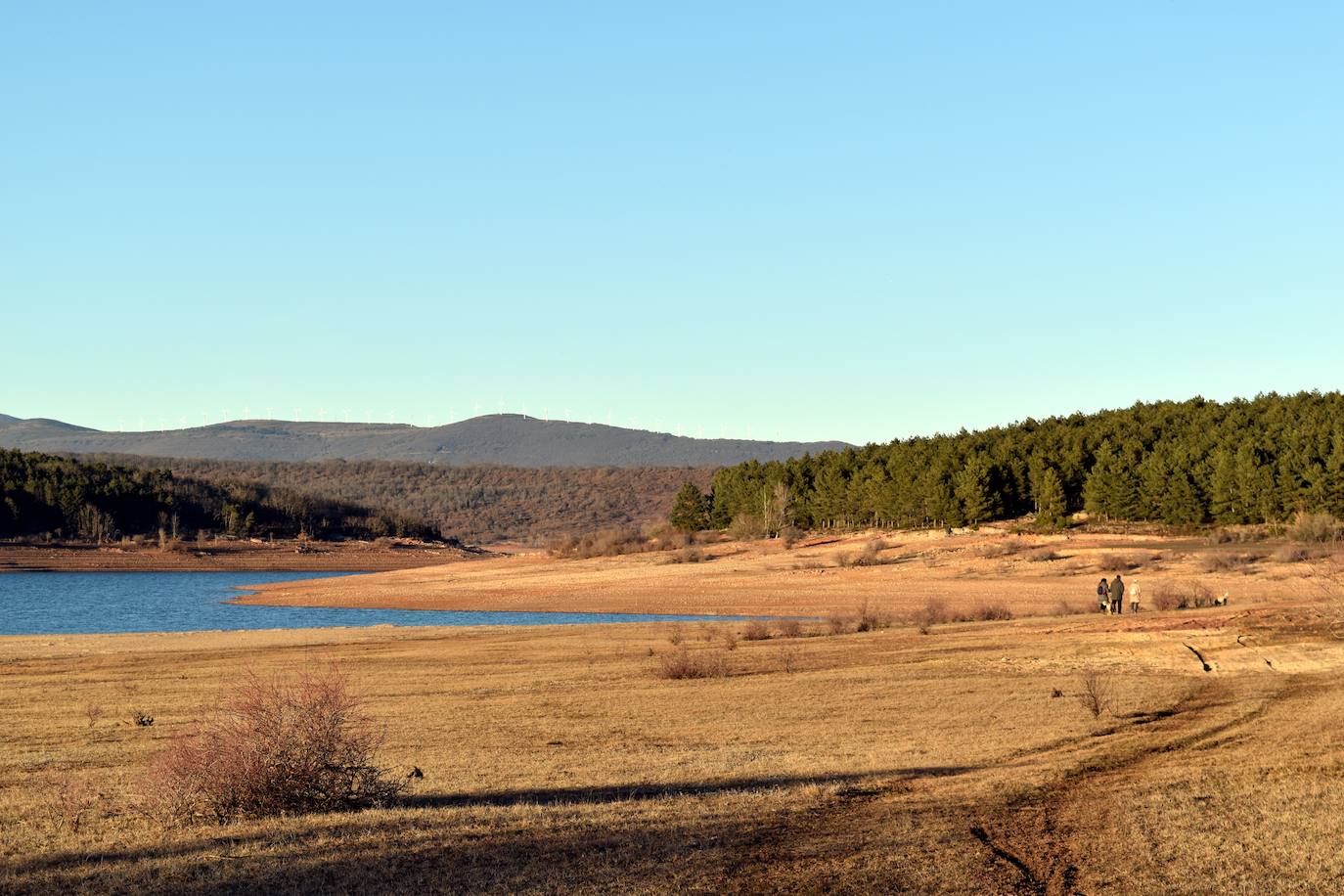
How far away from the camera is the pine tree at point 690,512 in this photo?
148000mm

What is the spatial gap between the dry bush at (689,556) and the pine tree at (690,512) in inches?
1776

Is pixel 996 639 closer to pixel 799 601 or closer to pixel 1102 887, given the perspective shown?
pixel 1102 887

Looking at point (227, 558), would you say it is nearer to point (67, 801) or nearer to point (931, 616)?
point (931, 616)

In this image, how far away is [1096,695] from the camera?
81.1 feet

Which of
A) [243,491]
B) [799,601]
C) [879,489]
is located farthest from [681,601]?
[243,491]

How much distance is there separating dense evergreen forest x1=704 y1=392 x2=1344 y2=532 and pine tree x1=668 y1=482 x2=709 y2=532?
564 centimetres

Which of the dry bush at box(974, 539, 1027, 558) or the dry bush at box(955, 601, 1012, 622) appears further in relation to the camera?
the dry bush at box(974, 539, 1027, 558)

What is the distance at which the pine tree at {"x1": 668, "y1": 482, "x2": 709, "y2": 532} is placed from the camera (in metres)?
148

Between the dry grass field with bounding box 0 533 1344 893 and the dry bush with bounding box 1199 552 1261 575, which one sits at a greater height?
the dry bush with bounding box 1199 552 1261 575

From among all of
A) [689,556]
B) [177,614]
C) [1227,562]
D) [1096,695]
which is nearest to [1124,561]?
[1227,562]

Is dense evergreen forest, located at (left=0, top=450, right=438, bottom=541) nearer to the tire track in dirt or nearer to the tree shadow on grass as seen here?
the tire track in dirt

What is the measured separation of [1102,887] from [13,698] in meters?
27.6

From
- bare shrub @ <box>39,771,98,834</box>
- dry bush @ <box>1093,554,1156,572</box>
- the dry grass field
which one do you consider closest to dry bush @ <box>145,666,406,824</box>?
the dry grass field

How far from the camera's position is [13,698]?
31.2 m
